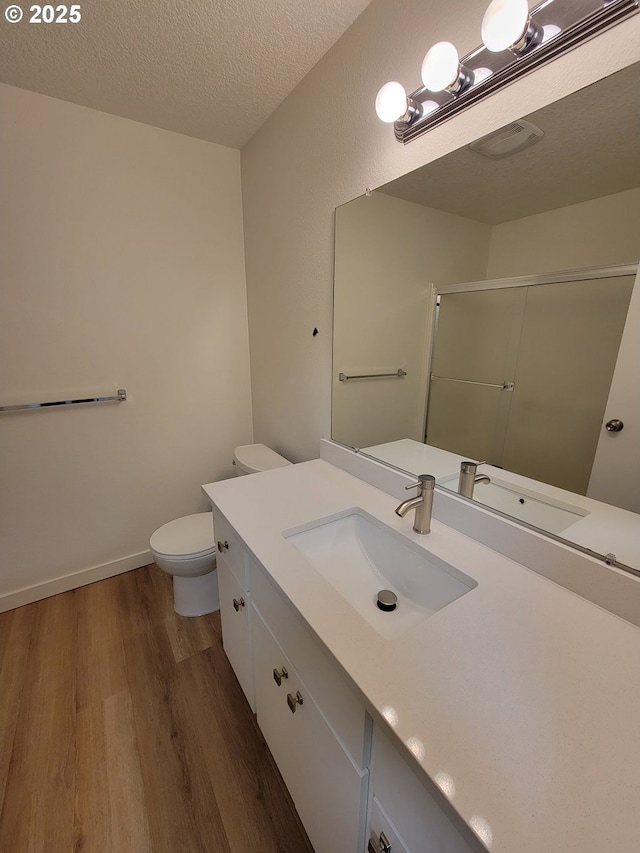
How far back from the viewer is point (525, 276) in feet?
2.91

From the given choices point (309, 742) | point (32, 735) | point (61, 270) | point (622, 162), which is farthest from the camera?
point (61, 270)

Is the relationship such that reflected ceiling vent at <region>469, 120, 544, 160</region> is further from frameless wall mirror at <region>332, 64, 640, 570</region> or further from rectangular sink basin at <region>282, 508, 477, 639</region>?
rectangular sink basin at <region>282, 508, 477, 639</region>

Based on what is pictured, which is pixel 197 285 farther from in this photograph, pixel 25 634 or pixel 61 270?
pixel 25 634

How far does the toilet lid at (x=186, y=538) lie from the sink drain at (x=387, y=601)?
93 centimetres

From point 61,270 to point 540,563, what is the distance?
2.26 m

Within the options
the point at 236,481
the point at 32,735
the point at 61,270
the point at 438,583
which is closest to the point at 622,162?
the point at 438,583

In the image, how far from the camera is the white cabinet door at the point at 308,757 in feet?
2.39

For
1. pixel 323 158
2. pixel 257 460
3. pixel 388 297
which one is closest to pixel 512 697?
pixel 388 297

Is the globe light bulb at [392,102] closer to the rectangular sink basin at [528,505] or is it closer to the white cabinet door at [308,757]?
the rectangular sink basin at [528,505]

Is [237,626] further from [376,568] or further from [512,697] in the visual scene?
[512,697]

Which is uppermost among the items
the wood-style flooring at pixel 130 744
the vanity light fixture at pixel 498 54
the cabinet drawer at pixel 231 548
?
the vanity light fixture at pixel 498 54

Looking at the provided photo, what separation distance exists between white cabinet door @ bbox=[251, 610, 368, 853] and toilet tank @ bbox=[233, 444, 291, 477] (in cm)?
89

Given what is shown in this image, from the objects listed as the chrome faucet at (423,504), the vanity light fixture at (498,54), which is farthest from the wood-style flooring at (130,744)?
the vanity light fixture at (498,54)

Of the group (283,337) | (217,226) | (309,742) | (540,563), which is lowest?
(309,742)
